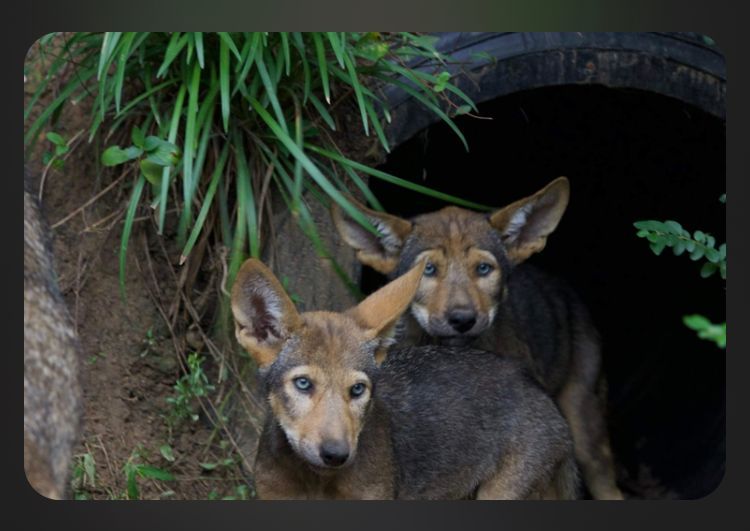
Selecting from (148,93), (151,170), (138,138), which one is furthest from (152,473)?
(148,93)

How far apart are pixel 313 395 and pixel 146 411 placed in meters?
1.50

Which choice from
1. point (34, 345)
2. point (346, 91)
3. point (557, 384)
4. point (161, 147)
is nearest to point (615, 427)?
point (557, 384)

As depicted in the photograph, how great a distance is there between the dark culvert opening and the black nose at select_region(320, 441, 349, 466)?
2.00 metres

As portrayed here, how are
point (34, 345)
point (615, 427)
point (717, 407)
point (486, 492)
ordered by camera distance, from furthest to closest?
point (615, 427), point (717, 407), point (486, 492), point (34, 345)

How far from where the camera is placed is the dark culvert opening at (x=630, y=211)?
691 centimetres

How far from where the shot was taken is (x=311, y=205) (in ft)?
22.8

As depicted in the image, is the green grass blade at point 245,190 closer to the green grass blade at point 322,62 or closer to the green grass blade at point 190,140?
the green grass blade at point 190,140

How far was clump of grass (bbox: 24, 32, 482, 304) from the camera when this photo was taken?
6551 millimetres

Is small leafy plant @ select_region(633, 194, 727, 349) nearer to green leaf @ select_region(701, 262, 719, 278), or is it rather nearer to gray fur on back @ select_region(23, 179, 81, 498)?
green leaf @ select_region(701, 262, 719, 278)

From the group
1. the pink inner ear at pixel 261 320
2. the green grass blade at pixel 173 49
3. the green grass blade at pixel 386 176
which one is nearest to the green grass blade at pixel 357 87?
the green grass blade at pixel 386 176

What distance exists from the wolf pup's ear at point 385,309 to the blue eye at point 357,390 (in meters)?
0.20

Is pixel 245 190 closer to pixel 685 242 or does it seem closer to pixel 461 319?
pixel 461 319

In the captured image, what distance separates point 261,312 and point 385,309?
557mm

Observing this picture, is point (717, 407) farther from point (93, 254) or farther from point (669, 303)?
point (93, 254)
